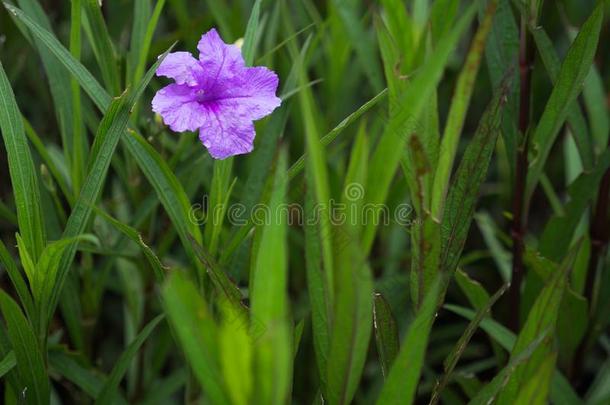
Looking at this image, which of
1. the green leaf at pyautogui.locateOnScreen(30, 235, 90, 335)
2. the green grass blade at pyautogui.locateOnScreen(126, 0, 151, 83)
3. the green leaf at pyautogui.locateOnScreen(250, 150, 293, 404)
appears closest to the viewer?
the green leaf at pyautogui.locateOnScreen(250, 150, 293, 404)

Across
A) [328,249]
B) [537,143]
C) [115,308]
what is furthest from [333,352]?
[115,308]

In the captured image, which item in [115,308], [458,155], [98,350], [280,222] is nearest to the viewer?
[280,222]

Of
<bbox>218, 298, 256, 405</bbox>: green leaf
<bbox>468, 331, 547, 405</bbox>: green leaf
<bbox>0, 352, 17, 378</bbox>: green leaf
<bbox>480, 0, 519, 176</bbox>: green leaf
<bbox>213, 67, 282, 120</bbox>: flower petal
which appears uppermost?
<bbox>213, 67, 282, 120</bbox>: flower petal

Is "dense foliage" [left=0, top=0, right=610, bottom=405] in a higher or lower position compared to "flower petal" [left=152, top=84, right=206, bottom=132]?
lower

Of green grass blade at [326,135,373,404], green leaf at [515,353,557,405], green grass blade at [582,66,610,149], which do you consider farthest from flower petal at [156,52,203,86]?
green grass blade at [582,66,610,149]

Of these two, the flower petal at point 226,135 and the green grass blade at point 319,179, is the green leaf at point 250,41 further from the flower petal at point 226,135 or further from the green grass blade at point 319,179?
the green grass blade at point 319,179

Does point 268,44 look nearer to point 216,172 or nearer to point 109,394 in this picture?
point 216,172

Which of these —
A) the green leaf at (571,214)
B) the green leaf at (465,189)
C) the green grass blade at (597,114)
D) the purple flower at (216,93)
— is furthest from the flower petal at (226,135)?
the green grass blade at (597,114)

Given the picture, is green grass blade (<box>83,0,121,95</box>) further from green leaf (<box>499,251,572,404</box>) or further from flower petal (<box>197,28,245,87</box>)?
green leaf (<box>499,251,572,404</box>)
